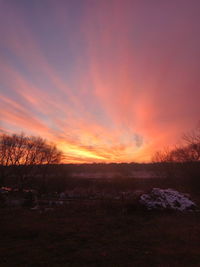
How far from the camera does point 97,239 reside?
9.09 m

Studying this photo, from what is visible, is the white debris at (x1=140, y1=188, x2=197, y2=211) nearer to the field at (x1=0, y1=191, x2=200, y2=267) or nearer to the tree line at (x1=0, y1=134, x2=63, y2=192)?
the field at (x1=0, y1=191, x2=200, y2=267)

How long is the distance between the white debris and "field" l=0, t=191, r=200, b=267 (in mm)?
1383

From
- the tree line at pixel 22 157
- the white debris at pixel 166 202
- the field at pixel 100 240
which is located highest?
the tree line at pixel 22 157

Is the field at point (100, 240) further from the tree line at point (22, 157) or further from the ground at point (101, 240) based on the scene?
the tree line at point (22, 157)

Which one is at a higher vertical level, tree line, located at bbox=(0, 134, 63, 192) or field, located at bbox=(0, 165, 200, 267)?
tree line, located at bbox=(0, 134, 63, 192)

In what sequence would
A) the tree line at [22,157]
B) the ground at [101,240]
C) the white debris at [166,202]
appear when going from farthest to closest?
the tree line at [22,157] < the white debris at [166,202] < the ground at [101,240]

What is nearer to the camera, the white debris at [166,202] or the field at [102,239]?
the field at [102,239]

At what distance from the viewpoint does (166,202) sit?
52.7 feet

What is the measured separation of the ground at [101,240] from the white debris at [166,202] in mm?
1355

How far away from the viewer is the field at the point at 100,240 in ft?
22.5

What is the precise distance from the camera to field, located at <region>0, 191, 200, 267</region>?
6.86 m

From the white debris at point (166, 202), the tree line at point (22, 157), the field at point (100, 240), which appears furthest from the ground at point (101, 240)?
the tree line at point (22, 157)

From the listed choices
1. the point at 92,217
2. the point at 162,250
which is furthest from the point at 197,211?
the point at 162,250

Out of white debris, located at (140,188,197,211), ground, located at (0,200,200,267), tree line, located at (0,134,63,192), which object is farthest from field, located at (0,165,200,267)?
tree line, located at (0,134,63,192)
